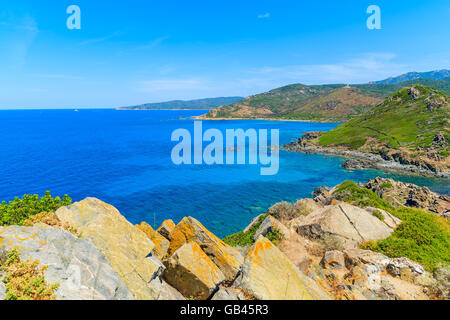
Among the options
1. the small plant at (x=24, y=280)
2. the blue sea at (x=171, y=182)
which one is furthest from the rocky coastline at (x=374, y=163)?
the small plant at (x=24, y=280)

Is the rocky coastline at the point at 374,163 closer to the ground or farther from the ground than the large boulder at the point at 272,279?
closer to the ground

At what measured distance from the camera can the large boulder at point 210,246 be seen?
10836mm

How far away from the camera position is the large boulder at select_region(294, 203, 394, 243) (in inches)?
767

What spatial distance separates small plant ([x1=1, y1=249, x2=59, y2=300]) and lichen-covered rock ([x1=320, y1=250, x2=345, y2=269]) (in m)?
14.8

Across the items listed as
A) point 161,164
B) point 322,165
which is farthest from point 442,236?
point 161,164

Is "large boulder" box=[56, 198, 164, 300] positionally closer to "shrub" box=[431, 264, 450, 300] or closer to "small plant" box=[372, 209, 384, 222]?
"shrub" box=[431, 264, 450, 300]

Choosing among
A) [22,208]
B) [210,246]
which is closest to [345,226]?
[210,246]

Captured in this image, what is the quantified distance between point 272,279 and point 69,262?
812cm

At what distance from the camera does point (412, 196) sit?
45.4m

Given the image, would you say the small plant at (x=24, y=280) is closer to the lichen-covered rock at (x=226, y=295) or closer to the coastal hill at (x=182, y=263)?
the coastal hill at (x=182, y=263)

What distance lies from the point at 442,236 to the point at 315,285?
16124 mm

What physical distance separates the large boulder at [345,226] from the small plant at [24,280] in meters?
18.7
